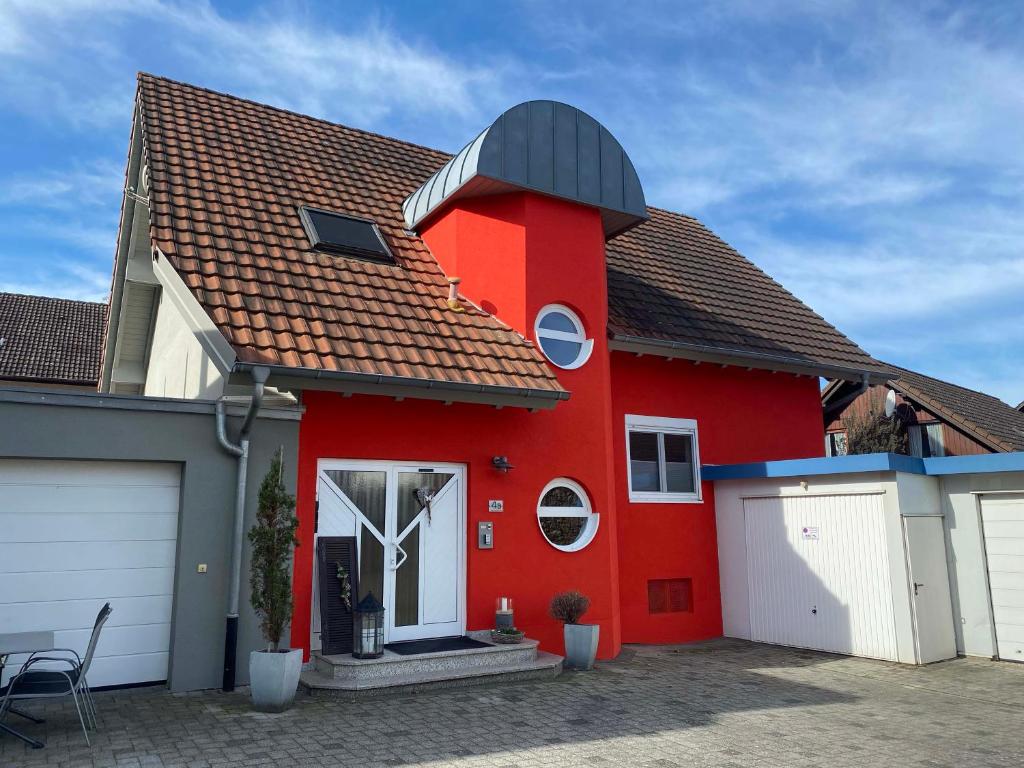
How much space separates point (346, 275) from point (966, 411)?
77.3 ft

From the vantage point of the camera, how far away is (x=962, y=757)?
5.86 m

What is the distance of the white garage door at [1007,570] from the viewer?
9828 millimetres

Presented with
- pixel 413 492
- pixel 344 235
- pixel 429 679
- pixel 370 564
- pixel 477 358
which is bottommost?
pixel 429 679

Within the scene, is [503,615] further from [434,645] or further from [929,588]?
[929,588]

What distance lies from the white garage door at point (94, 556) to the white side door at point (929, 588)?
8491 millimetres

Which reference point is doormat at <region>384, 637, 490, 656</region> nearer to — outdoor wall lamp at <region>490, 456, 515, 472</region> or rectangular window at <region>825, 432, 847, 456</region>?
outdoor wall lamp at <region>490, 456, 515, 472</region>

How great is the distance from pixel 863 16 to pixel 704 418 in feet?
19.1

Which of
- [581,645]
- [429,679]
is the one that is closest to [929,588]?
[581,645]

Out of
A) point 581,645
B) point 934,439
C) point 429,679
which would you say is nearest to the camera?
point 429,679

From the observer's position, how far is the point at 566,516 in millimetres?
9719

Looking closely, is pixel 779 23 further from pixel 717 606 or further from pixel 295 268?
pixel 717 606

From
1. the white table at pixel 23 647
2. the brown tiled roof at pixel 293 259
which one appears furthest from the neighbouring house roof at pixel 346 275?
the white table at pixel 23 647

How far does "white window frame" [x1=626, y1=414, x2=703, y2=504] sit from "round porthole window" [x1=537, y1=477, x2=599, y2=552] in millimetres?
1474

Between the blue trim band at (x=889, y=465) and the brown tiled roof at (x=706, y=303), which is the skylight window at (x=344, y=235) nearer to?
the brown tiled roof at (x=706, y=303)
